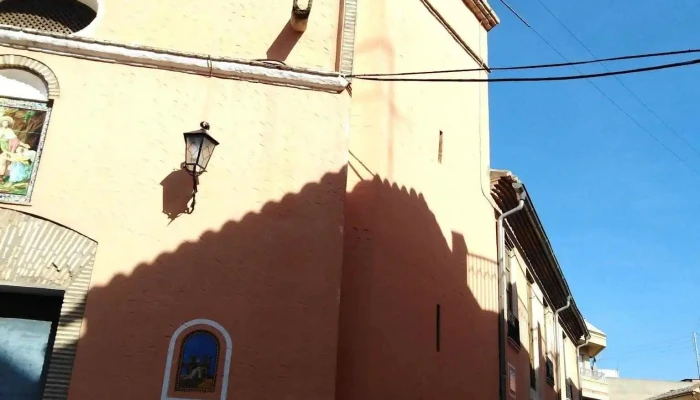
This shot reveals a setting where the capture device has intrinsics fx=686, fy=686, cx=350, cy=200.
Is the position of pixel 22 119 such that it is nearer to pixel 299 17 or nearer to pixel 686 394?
pixel 299 17

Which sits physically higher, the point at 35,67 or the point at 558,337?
the point at 35,67

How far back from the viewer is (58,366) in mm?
5566

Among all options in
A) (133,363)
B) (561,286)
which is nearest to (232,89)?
(133,363)

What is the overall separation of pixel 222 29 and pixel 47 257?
9.20ft

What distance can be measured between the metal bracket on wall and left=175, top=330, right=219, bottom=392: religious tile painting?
3.22m

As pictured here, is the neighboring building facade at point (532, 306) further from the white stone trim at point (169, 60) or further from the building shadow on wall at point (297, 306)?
the white stone trim at point (169, 60)

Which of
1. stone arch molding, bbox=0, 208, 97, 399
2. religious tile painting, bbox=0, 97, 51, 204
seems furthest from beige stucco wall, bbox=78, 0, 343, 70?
stone arch molding, bbox=0, 208, 97, 399

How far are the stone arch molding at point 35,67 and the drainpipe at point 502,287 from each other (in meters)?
6.21

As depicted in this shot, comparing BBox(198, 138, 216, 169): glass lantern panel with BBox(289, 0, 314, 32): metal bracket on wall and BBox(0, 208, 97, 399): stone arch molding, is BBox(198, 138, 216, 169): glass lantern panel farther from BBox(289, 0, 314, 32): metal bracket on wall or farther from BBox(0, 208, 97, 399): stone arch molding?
BBox(289, 0, 314, 32): metal bracket on wall

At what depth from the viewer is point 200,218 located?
6156 millimetres

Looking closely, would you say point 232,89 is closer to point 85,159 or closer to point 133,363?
point 85,159

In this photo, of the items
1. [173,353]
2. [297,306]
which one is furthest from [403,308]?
[173,353]

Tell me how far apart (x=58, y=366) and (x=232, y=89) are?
115 inches

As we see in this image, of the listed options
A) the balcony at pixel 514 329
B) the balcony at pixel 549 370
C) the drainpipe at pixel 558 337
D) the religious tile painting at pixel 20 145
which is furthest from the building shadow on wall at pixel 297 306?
the drainpipe at pixel 558 337
